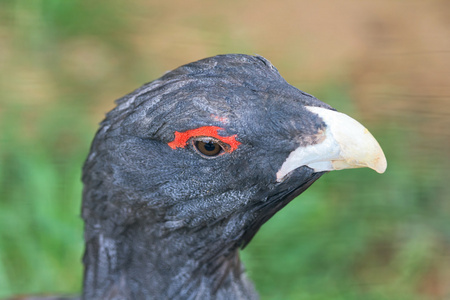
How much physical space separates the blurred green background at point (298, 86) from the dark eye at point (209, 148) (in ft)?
9.86

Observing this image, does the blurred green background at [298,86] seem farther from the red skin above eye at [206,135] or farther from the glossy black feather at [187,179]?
the red skin above eye at [206,135]

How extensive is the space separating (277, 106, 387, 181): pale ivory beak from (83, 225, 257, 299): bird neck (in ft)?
2.35

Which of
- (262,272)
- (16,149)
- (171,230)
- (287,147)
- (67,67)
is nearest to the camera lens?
(287,147)

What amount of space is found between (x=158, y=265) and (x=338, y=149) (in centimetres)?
119

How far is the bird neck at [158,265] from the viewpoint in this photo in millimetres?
3414

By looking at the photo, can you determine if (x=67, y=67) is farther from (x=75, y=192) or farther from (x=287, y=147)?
(x=287, y=147)

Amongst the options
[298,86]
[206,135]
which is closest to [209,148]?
[206,135]

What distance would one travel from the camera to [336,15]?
820cm

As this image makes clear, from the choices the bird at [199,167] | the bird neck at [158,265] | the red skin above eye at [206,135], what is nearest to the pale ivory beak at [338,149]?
the bird at [199,167]

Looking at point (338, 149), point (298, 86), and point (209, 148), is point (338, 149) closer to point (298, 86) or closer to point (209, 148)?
point (209, 148)

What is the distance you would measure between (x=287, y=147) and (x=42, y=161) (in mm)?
3891

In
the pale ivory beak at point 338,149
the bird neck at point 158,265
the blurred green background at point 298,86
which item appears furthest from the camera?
the blurred green background at point 298,86

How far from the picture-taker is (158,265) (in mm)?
3498

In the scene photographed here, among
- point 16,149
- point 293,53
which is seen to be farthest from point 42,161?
point 293,53
